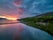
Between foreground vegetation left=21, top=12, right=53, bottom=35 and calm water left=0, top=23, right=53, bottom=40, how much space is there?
8 cm

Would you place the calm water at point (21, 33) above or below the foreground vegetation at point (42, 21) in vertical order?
below

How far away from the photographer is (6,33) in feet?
9.85

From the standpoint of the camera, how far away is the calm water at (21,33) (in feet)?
9.53

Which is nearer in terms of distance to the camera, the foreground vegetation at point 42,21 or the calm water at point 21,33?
the calm water at point 21,33

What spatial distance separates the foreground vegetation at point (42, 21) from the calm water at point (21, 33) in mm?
84

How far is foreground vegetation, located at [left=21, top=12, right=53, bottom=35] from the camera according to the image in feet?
9.88

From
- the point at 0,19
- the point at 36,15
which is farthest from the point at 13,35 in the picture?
the point at 36,15

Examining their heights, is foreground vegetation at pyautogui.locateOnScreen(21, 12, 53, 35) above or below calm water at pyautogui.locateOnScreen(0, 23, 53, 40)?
above

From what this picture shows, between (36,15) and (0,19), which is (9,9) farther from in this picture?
(36,15)

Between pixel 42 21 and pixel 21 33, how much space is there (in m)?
0.46

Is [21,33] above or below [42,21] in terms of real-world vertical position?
below

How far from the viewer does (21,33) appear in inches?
119

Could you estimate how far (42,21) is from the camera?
3.09 m

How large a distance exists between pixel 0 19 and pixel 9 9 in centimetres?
25
